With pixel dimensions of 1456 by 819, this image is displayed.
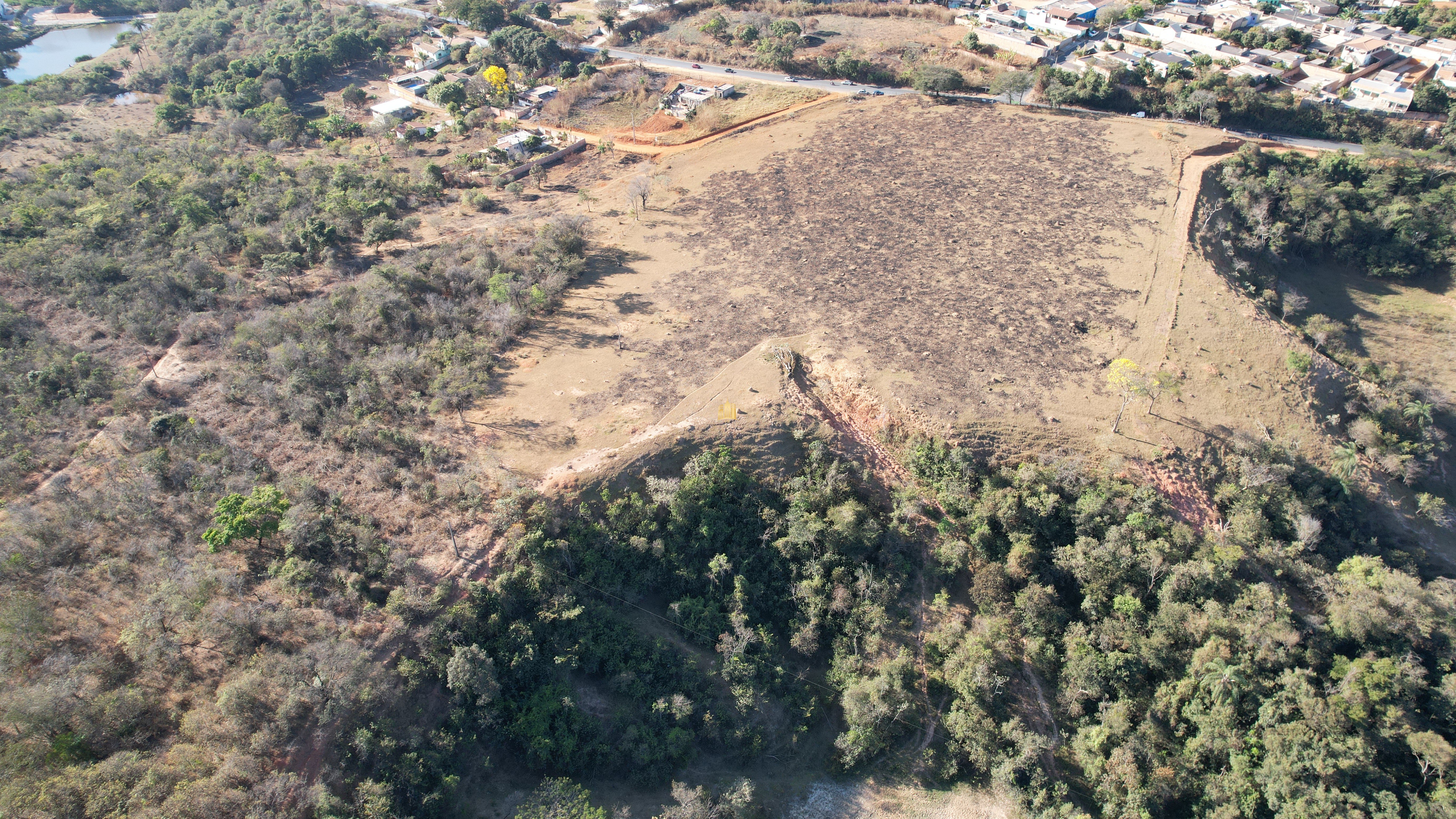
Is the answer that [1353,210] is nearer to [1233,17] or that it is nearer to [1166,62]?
[1166,62]

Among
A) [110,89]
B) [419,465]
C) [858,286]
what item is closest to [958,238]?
[858,286]

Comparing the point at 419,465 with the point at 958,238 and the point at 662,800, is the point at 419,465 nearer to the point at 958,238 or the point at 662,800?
the point at 662,800

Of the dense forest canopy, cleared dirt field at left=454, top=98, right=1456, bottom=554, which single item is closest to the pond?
cleared dirt field at left=454, top=98, right=1456, bottom=554

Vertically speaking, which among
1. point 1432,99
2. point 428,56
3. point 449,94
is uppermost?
point 428,56

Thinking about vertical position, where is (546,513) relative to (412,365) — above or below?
below

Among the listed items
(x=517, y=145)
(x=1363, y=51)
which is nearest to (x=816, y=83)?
(x=517, y=145)

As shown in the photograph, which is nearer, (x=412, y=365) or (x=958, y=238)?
(x=412, y=365)

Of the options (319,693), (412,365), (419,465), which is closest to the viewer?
(319,693)

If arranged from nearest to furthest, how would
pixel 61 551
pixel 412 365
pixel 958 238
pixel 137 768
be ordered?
pixel 137 768, pixel 61 551, pixel 412 365, pixel 958 238
